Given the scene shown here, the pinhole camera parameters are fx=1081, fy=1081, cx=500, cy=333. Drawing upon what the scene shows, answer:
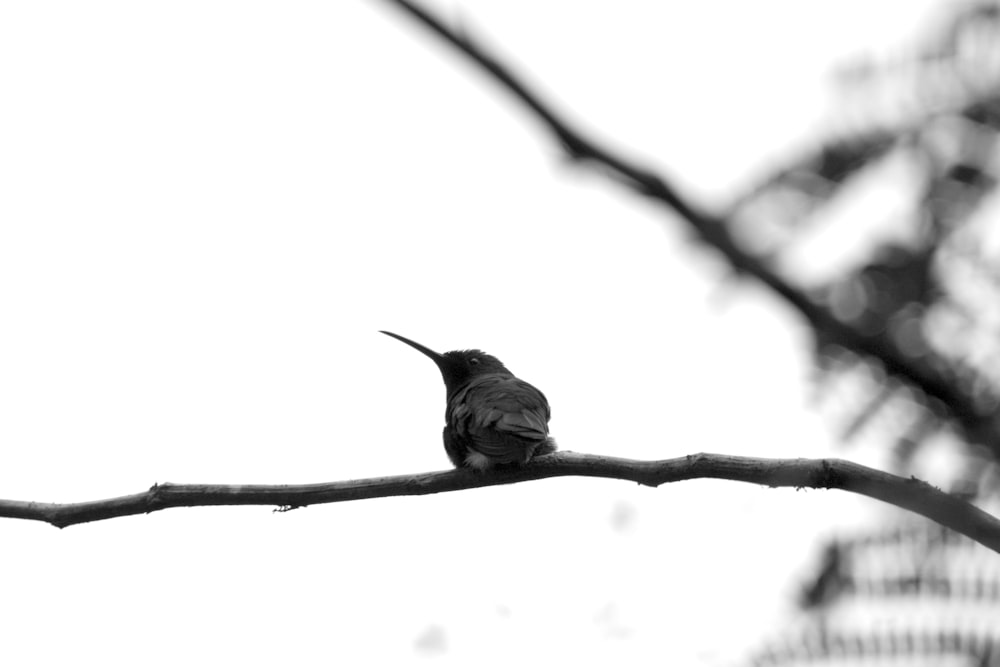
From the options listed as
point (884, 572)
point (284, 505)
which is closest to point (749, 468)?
point (284, 505)

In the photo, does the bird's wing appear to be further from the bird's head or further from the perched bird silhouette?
the bird's head

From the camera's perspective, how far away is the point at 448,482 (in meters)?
5.67

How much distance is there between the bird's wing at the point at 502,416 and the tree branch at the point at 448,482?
0.41 m

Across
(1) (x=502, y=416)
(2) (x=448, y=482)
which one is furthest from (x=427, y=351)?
(2) (x=448, y=482)

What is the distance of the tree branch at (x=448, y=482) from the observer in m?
3.72

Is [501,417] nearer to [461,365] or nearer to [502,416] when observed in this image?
[502,416]

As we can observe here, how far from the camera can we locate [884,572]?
1.56 meters

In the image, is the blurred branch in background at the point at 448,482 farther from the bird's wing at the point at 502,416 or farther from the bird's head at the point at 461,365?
the bird's head at the point at 461,365

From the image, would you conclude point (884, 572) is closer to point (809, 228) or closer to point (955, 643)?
point (955, 643)

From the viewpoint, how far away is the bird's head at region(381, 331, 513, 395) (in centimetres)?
1039

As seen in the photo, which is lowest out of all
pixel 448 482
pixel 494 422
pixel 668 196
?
pixel 668 196

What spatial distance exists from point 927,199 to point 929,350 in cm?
22

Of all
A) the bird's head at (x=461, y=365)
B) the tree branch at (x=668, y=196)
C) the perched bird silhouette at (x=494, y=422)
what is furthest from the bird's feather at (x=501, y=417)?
the tree branch at (x=668, y=196)

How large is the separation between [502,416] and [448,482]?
177 centimetres
